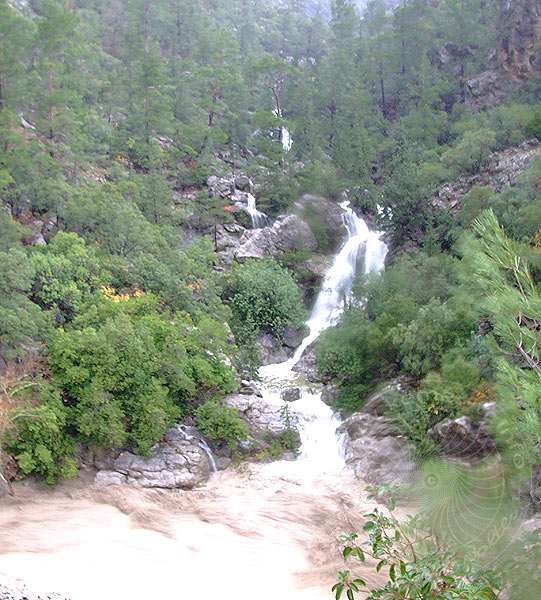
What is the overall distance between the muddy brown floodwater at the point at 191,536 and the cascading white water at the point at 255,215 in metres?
13.8

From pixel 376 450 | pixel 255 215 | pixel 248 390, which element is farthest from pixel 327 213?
pixel 376 450

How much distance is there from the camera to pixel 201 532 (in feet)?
32.6

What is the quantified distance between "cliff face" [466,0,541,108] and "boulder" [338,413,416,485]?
74.0 feet

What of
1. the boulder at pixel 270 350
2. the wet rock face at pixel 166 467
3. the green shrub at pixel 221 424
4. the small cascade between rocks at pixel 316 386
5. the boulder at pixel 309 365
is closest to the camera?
the wet rock face at pixel 166 467

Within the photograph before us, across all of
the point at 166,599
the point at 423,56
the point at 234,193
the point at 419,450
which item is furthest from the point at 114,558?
the point at 423,56

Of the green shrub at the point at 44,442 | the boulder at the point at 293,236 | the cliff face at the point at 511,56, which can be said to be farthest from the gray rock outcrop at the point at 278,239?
the cliff face at the point at 511,56

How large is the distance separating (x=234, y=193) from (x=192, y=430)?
14.6 m

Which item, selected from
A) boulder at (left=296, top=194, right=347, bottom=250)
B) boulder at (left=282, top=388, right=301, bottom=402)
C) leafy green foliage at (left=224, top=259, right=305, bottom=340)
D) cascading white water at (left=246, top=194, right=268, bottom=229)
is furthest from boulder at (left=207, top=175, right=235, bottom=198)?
boulder at (left=282, top=388, right=301, bottom=402)

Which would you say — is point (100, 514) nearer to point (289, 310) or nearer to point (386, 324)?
point (386, 324)

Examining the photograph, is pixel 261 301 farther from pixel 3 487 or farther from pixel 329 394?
pixel 3 487

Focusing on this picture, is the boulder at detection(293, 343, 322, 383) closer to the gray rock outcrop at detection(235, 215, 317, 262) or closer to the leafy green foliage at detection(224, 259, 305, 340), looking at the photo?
the leafy green foliage at detection(224, 259, 305, 340)

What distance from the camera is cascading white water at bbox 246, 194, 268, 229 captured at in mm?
24625

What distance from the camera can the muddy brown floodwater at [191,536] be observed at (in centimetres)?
754

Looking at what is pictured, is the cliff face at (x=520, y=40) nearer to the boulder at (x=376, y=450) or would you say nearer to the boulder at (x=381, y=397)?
the boulder at (x=381, y=397)
